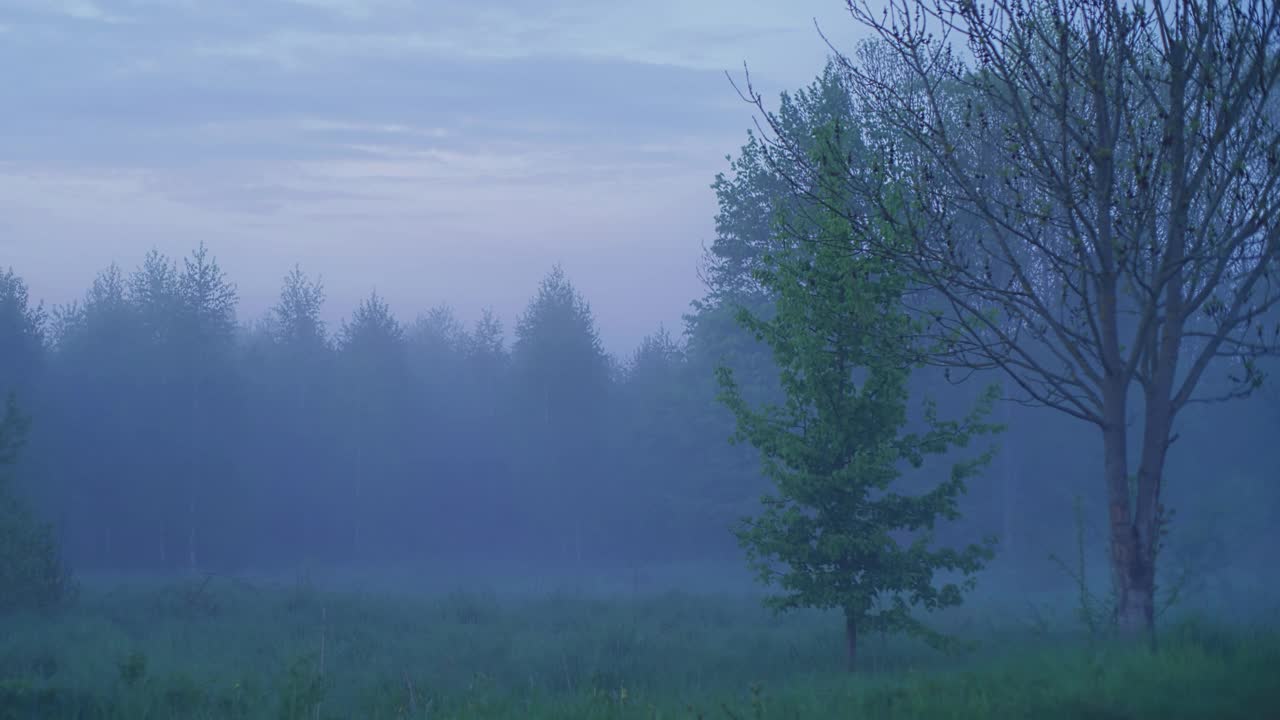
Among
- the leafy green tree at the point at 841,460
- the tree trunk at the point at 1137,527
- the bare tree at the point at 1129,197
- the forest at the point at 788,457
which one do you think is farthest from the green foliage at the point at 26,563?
the tree trunk at the point at 1137,527

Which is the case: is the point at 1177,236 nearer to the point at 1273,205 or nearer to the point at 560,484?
the point at 1273,205

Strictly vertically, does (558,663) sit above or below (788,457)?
below

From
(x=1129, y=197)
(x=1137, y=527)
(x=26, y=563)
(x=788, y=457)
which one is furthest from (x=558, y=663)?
(x=26, y=563)

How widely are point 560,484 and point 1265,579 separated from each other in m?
31.7

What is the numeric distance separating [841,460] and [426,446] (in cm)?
4359

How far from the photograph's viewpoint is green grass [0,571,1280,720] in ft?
21.9

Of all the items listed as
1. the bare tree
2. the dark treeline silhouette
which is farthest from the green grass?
the dark treeline silhouette

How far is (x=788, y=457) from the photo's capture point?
36.9ft

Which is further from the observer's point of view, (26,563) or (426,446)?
(426,446)

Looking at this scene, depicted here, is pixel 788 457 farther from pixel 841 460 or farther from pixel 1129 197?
pixel 1129 197

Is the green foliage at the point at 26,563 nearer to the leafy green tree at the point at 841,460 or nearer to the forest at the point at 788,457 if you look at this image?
the forest at the point at 788,457

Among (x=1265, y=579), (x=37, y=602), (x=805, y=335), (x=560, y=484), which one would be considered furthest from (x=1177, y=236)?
(x=560, y=484)

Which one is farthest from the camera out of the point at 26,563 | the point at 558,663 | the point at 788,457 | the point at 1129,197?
the point at 26,563

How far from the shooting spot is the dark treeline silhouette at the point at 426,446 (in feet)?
121
